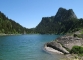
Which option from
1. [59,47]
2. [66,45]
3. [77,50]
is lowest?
[77,50]

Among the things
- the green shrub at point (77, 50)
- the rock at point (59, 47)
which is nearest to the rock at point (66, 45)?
the rock at point (59, 47)

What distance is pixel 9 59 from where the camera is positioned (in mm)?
38750

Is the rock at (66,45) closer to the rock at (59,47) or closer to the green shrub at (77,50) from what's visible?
the rock at (59,47)

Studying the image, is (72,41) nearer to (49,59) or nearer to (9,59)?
(49,59)

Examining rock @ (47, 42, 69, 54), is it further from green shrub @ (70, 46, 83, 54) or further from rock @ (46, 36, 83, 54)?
green shrub @ (70, 46, 83, 54)

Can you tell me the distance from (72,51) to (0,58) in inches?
669

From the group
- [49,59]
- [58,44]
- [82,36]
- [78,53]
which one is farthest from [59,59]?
[82,36]

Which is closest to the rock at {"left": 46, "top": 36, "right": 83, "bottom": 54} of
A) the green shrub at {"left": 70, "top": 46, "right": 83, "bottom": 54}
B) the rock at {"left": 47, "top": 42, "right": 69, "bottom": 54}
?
the rock at {"left": 47, "top": 42, "right": 69, "bottom": 54}

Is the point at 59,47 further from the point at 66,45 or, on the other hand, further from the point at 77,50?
the point at 77,50

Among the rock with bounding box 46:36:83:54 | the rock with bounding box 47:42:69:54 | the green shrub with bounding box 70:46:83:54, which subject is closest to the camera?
the green shrub with bounding box 70:46:83:54

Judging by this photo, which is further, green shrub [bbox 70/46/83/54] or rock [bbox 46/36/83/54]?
rock [bbox 46/36/83/54]

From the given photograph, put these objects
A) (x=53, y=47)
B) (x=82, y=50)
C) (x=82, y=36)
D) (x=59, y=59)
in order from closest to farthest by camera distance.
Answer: (x=59, y=59), (x=82, y=50), (x=53, y=47), (x=82, y=36)

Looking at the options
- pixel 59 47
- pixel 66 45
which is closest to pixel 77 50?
pixel 66 45

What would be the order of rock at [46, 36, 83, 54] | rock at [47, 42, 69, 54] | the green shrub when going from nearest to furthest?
the green shrub, rock at [47, 42, 69, 54], rock at [46, 36, 83, 54]
